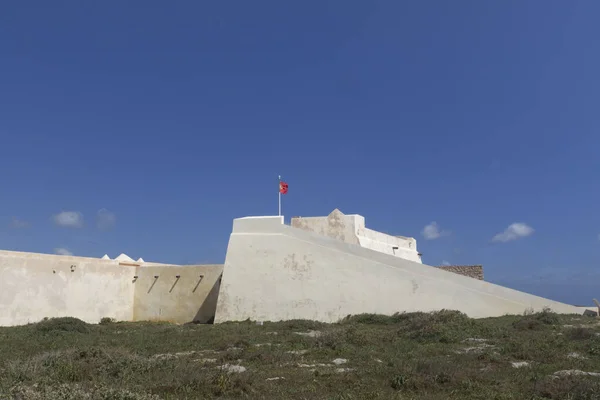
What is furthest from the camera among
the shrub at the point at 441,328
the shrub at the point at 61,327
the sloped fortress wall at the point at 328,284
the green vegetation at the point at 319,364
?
the sloped fortress wall at the point at 328,284

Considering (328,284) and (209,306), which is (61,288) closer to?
(209,306)

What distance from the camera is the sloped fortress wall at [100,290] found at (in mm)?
17984

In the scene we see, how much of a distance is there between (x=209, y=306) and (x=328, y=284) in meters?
6.59

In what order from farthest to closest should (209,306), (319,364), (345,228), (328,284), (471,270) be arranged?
(471,270) < (345,228) < (209,306) < (328,284) < (319,364)

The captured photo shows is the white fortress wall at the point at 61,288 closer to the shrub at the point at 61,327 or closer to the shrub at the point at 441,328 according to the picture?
the shrub at the point at 61,327

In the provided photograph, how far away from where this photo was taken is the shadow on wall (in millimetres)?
21891

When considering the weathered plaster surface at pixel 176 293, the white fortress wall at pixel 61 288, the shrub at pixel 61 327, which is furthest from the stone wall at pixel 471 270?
the shrub at pixel 61 327

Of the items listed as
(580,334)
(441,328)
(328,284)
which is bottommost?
(580,334)

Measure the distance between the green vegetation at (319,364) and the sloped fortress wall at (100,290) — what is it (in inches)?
175

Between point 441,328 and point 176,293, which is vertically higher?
point 176,293

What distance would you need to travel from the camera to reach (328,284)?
60.2ft

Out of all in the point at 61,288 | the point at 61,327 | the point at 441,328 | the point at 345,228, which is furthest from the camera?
the point at 345,228

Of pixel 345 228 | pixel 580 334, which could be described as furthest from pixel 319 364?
pixel 345 228

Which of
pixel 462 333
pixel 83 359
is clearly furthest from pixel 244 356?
pixel 462 333
